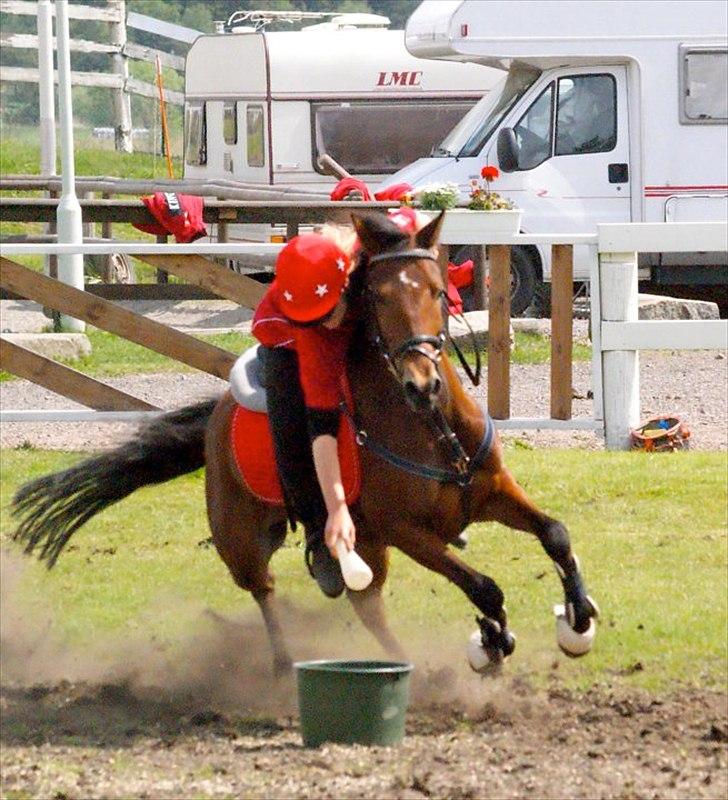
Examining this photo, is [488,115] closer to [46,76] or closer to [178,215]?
[46,76]

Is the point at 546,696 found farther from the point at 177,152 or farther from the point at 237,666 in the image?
the point at 177,152

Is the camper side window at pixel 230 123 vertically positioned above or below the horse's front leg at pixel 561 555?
above

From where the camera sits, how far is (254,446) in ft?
20.0

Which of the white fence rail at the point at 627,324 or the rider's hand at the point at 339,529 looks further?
the white fence rail at the point at 627,324

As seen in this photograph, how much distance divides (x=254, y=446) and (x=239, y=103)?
16.1m

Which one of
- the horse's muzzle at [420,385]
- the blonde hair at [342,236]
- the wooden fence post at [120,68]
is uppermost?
the wooden fence post at [120,68]

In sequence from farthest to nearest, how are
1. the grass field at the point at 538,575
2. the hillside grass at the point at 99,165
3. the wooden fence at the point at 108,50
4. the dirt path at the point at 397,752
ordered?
the wooden fence at the point at 108,50 → the hillside grass at the point at 99,165 → the grass field at the point at 538,575 → the dirt path at the point at 397,752

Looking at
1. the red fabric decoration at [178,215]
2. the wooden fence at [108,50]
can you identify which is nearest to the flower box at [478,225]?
the red fabric decoration at [178,215]

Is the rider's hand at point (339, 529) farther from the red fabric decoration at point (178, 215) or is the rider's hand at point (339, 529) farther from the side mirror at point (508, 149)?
the side mirror at point (508, 149)

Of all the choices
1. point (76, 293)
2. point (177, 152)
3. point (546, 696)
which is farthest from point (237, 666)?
point (177, 152)

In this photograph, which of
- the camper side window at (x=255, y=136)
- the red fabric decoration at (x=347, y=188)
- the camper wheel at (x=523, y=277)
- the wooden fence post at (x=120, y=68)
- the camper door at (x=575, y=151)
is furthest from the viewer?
the wooden fence post at (x=120, y=68)

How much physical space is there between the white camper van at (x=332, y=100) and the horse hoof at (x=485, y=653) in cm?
1573

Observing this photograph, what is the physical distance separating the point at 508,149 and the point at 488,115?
0.78m

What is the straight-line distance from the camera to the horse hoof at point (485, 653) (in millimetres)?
5672
